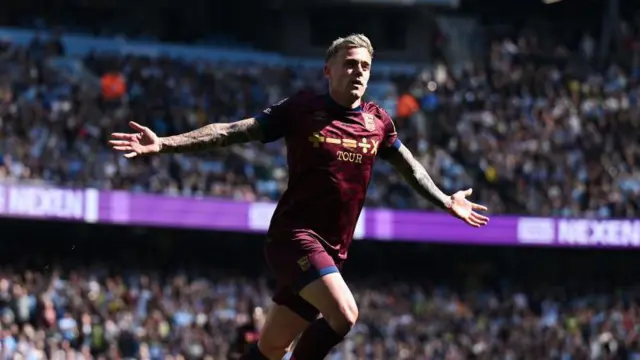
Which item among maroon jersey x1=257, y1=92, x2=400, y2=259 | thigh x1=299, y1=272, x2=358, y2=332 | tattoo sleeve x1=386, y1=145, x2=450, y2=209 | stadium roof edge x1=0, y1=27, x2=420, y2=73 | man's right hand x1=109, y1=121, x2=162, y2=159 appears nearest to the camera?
man's right hand x1=109, y1=121, x2=162, y2=159

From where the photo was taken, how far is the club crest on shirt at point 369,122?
27.0 feet

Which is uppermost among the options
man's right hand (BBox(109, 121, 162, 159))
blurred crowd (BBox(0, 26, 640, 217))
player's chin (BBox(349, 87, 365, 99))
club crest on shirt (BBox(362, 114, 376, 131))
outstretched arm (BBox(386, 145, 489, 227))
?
player's chin (BBox(349, 87, 365, 99))

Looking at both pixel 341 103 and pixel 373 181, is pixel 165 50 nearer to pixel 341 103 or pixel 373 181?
pixel 373 181

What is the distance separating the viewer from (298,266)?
7.93 meters

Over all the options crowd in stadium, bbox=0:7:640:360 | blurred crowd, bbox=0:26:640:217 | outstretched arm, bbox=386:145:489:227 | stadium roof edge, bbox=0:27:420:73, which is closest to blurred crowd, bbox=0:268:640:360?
crowd in stadium, bbox=0:7:640:360

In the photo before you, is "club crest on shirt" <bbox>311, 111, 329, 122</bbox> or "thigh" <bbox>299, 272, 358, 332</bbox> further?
"club crest on shirt" <bbox>311, 111, 329, 122</bbox>

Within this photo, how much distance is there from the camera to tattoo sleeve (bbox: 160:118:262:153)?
774 cm

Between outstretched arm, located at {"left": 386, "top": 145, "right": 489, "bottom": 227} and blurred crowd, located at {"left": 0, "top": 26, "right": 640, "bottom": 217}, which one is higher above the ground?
outstretched arm, located at {"left": 386, "top": 145, "right": 489, "bottom": 227}

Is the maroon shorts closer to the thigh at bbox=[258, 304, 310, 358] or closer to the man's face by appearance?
the thigh at bbox=[258, 304, 310, 358]

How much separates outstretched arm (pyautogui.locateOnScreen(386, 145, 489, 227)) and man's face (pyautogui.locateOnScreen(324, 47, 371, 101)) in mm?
604

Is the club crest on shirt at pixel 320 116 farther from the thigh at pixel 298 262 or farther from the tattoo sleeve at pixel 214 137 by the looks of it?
the thigh at pixel 298 262

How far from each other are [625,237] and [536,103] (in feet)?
11.6

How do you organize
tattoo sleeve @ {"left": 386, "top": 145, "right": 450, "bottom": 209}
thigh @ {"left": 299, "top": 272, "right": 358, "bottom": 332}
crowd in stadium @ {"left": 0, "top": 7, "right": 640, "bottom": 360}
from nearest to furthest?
1. thigh @ {"left": 299, "top": 272, "right": 358, "bottom": 332}
2. tattoo sleeve @ {"left": 386, "top": 145, "right": 450, "bottom": 209}
3. crowd in stadium @ {"left": 0, "top": 7, "right": 640, "bottom": 360}

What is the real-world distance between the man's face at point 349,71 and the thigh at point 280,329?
4.28 ft
